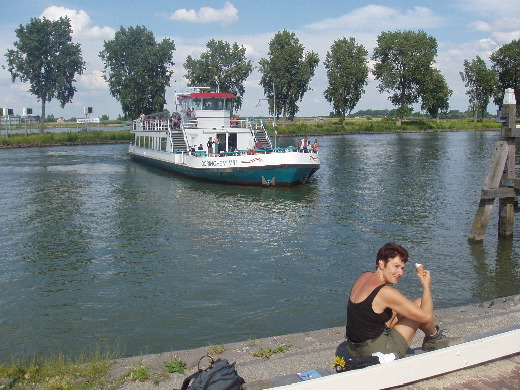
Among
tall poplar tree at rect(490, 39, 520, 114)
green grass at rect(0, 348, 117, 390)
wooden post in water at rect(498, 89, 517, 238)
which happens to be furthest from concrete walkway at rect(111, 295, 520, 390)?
tall poplar tree at rect(490, 39, 520, 114)

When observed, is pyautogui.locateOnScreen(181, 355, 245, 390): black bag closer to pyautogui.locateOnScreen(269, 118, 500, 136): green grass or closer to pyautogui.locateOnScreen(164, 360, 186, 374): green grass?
pyautogui.locateOnScreen(164, 360, 186, 374): green grass

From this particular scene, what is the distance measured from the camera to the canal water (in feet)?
34.9

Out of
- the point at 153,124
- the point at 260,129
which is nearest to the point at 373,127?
the point at 153,124

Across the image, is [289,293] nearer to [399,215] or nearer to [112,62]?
[399,215]

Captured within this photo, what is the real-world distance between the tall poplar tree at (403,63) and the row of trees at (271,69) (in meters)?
0.21

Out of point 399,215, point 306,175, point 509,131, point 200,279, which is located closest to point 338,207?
point 399,215

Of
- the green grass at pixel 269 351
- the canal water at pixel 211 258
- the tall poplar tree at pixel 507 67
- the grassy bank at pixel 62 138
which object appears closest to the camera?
the green grass at pixel 269 351

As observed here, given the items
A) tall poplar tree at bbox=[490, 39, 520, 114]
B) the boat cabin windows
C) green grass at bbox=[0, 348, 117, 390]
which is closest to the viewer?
green grass at bbox=[0, 348, 117, 390]

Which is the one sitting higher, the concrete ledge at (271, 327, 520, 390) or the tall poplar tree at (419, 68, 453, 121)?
the tall poplar tree at (419, 68, 453, 121)

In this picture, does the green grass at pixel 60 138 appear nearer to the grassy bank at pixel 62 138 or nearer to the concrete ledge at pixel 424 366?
the grassy bank at pixel 62 138

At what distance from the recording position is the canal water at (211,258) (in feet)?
34.9

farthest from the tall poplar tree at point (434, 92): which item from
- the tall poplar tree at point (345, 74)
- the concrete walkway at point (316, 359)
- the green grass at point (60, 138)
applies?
the concrete walkway at point (316, 359)

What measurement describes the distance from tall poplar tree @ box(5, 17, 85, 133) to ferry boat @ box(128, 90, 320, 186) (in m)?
48.7

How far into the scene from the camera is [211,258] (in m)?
15.5
